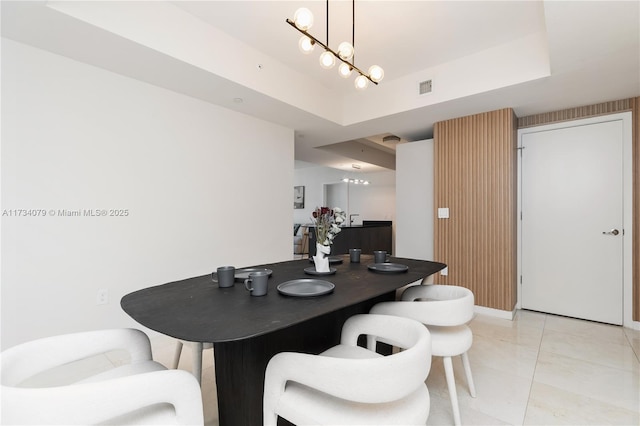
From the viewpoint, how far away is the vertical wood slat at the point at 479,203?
3271 mm

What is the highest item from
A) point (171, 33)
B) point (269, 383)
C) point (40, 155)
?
point (171, 33)

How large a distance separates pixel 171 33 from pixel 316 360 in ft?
8.24

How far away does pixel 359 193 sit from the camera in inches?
349

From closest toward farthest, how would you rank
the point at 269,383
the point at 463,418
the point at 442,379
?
→ 1. the point at 269,383
2. the point at 463,418
3. the point at 442,379

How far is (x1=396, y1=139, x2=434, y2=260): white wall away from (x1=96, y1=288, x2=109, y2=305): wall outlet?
3454 mm

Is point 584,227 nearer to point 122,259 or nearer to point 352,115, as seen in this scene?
point 352,115

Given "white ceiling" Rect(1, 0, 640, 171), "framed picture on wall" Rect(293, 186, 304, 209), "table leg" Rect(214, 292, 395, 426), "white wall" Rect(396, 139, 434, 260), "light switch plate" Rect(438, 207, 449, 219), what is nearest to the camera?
"table leg" Rect(214, 292, 395, 426)

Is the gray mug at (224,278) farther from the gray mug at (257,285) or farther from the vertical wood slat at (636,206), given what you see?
the vertical wood slat at (636,206)

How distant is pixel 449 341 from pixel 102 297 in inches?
104

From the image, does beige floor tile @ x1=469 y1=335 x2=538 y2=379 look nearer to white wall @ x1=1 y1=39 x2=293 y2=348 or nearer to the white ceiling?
the white ceiling

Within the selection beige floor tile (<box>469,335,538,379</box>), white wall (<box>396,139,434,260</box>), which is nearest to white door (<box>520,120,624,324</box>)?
white wall (<box>396,139,434,260</box>)

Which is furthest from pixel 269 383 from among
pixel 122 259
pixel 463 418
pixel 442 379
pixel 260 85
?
pixel 260 85

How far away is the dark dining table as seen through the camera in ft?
3.17

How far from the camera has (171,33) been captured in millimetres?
2250
